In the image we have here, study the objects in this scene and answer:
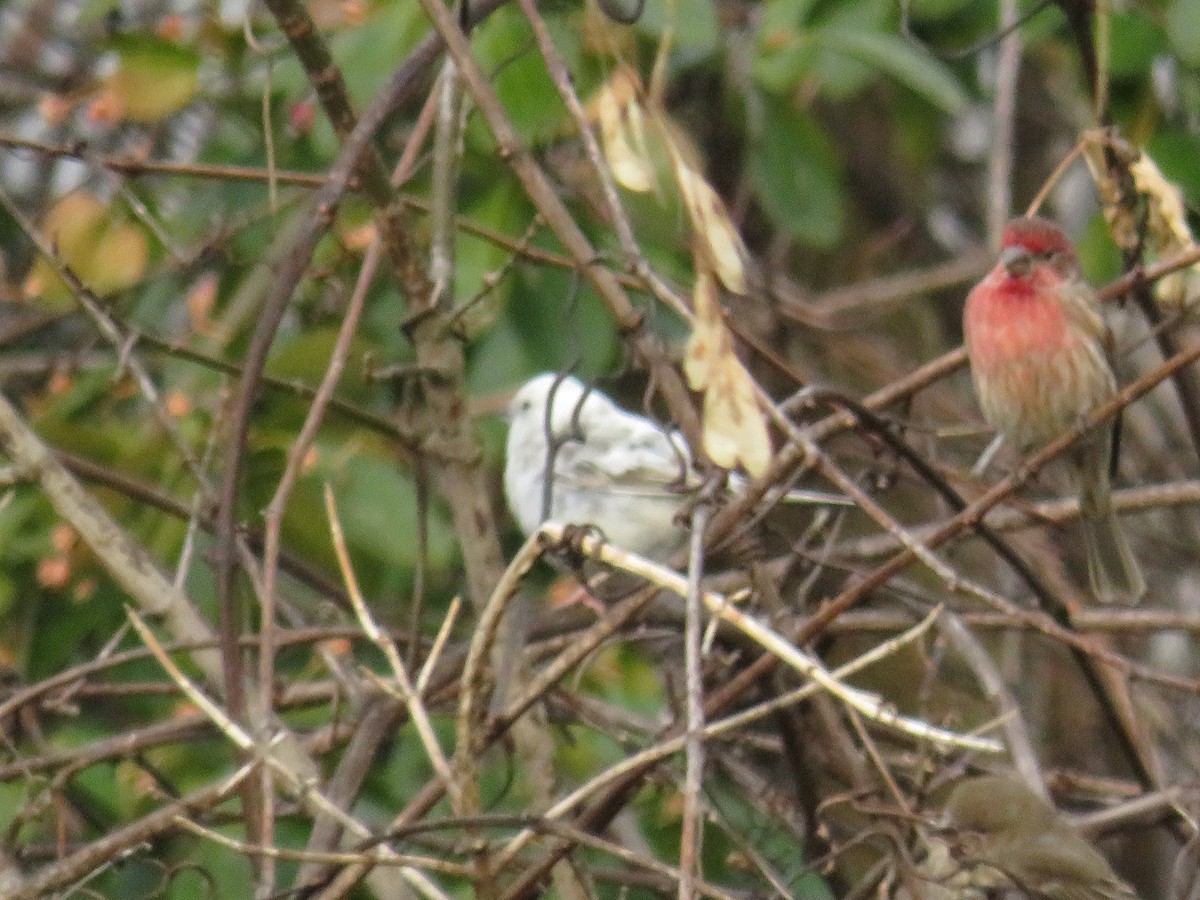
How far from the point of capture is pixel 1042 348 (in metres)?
4.86

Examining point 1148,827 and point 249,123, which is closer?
point 1148,827

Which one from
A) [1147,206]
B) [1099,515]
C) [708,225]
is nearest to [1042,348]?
[1099,515]

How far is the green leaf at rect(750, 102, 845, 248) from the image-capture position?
6.08 m

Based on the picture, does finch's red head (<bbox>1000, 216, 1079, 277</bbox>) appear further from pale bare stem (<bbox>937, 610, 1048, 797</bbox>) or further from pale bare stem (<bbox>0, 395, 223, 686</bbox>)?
pale bare stem (<bbox>0, 395, 223, 686</bbox>)

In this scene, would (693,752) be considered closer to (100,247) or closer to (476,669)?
(476,669)

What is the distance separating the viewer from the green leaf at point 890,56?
17.9ft

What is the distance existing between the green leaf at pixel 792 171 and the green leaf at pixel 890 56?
1.52ft

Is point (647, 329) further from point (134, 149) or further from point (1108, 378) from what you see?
point (134, 149)

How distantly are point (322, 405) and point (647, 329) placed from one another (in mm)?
671

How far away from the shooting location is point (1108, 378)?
16.3ft

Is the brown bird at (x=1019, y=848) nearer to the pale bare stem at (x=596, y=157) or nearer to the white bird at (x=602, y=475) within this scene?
the pale bare stem at (x=596, y=157)

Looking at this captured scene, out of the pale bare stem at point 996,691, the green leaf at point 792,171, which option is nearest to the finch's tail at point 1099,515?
the pale bare stem at point 996,691

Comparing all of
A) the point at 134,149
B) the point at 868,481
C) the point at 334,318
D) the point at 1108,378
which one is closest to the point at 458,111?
the point at 868,481

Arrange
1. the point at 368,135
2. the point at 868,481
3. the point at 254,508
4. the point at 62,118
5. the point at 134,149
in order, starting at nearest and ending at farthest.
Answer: the point at 368,135, the point at 868,481, the point at 254,508, the point at 62,118, the point at 134,149
